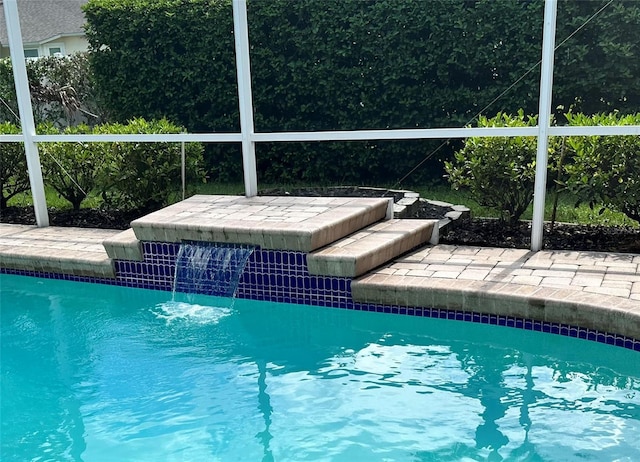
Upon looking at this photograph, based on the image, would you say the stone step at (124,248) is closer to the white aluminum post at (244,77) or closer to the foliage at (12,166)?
the white aluminum post at (244,77)

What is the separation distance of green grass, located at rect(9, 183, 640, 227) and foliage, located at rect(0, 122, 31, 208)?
0.44 metres

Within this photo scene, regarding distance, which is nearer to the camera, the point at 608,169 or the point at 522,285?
the point at 522,285

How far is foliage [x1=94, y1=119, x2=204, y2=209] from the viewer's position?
693 centimetres

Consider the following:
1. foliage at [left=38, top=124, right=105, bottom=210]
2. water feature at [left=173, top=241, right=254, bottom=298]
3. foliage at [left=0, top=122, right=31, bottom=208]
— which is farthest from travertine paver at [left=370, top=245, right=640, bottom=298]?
foliage at [left=0, top=122, right=31, bottom=208]

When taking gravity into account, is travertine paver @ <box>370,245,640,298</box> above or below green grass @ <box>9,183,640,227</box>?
below

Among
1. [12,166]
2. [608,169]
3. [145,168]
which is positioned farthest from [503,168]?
[12,166]

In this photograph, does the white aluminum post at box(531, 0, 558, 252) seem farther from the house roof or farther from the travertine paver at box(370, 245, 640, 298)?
the house roof

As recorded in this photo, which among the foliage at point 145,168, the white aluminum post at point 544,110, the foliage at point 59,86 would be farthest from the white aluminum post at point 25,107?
the foliage at point 59,86

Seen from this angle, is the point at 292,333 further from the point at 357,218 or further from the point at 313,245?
the point at 357,218

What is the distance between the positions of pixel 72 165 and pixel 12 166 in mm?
1013

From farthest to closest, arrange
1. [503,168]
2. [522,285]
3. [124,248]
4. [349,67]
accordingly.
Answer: [349,67], [503,168], [124,248], [522,285]

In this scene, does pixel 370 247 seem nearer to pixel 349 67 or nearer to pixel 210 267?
pixel 210 267

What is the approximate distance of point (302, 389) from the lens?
374cm

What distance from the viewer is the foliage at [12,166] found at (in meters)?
7.70
